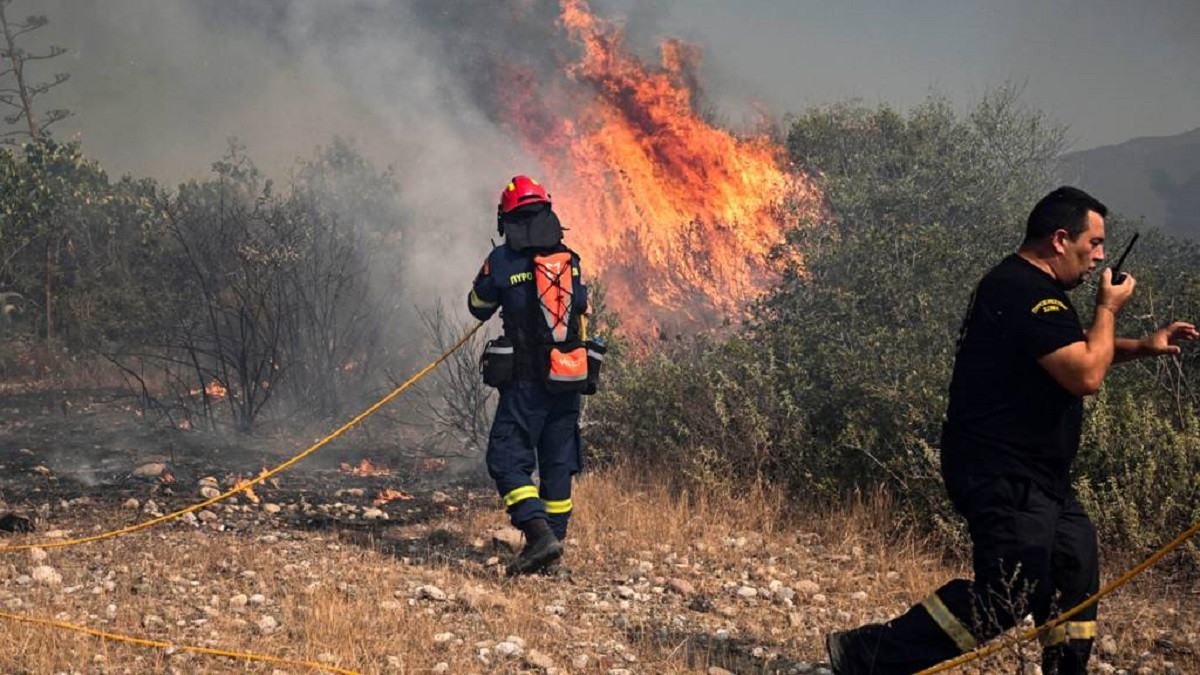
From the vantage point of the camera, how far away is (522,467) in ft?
18.2

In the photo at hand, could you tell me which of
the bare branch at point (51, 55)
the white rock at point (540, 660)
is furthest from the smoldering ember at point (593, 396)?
the bare branch at point (51, 55)

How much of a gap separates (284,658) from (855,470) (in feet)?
12.2

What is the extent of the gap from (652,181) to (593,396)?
5228mm

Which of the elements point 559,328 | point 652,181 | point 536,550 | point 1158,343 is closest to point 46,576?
point 536,550

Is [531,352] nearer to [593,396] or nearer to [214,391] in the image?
[593,396]

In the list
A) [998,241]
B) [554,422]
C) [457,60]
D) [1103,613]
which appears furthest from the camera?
[457,60]

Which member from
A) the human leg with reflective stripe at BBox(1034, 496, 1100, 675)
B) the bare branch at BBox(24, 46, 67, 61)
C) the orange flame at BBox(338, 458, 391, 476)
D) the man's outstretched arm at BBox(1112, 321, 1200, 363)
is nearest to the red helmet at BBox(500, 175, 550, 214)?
the man's outstretched arm at BBox(1112, 321, 1200, 363)

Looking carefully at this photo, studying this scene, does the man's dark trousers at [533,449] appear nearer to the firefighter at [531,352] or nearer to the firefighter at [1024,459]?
the firefighter at [531,352]

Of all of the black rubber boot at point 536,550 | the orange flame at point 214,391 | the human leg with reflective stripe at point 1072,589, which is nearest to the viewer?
the human leg with reflective stripe at point 1072,589

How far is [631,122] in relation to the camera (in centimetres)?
1345

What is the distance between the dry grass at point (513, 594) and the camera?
4117 millimetres

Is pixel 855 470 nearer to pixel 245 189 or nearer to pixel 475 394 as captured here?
pixel 475 394

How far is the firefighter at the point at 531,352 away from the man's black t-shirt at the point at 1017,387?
254cm

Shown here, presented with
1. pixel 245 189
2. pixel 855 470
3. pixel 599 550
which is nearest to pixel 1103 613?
pixel 855 470
